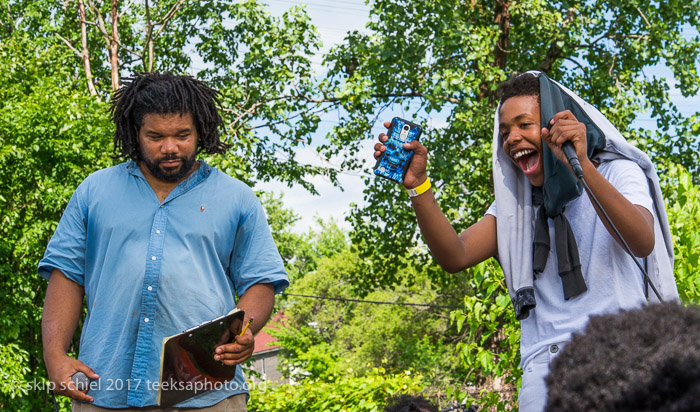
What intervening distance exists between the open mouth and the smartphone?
0.33m

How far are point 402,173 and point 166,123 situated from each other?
2.77ft

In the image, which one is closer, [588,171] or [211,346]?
[588,171]

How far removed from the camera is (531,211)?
2.44 metres

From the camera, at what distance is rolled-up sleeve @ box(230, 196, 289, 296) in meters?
2.64

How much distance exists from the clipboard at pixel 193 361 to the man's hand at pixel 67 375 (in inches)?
10.0

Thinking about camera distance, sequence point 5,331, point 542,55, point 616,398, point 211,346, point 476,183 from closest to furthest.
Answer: point 616,398 < point 211,346 < point 5,331 < point 476,183 < point 542,55

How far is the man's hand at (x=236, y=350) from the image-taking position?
235 cm

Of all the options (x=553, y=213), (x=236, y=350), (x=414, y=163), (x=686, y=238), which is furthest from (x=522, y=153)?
(x=686, y=238)

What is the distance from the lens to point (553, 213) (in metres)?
2.31

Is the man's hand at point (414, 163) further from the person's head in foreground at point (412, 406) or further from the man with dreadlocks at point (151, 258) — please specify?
the person's head in foreground at point (412, 406)

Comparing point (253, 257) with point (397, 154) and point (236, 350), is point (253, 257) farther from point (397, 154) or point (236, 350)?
point (397, 154)

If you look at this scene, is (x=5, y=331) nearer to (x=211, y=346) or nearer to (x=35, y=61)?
(x=35, y=61)

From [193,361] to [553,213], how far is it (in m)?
1.21

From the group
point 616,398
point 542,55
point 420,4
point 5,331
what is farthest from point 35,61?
point 616,398
